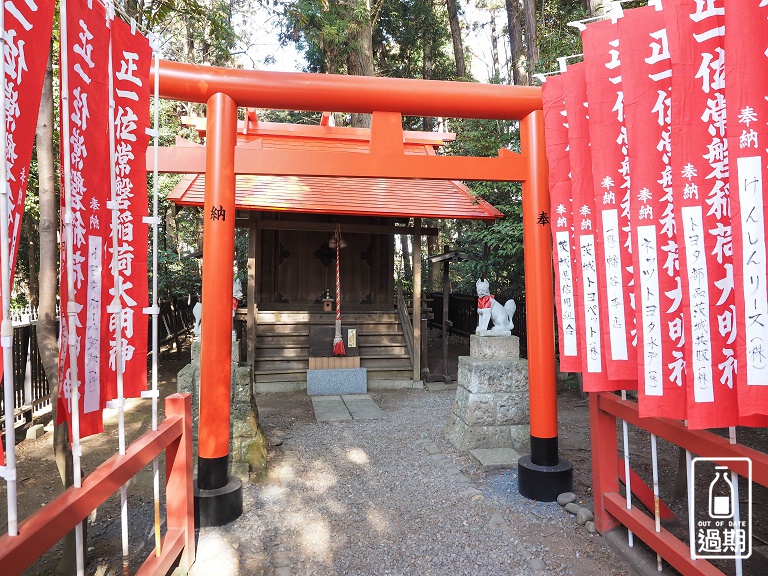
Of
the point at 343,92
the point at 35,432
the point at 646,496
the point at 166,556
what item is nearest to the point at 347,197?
the point at 343,92

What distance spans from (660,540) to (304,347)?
7.30 metres

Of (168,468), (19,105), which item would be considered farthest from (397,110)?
(168,468)

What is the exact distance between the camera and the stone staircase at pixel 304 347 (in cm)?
879

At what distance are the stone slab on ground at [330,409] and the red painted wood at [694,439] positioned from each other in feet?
14.1

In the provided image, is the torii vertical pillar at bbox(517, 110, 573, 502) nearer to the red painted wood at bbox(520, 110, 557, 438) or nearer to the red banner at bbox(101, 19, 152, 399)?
the red painted wood at bbox(520, 110, 557, 438)

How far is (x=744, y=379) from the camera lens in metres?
2.09

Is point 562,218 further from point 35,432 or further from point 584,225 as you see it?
point 35,432

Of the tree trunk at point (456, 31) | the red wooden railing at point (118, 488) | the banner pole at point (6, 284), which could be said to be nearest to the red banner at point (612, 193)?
the red wooden railing at point (118, 488)

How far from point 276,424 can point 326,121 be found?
733cm

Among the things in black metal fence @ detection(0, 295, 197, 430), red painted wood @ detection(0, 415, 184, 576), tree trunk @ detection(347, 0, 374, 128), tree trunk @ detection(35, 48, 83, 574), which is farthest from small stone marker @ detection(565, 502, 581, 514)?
tree trunk @ detection(347, 0, 374, 128)

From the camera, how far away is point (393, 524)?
3621 mm

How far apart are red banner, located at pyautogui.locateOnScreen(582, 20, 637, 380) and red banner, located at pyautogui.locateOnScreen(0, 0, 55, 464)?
9.63ft

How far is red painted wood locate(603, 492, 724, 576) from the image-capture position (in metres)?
2.40

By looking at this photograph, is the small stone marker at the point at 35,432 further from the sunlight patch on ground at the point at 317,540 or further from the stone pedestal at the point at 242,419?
the sunlight patch on ground at the point at 317,540
